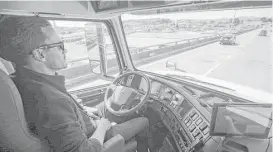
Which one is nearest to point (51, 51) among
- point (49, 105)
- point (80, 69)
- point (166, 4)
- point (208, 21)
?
point (49, 105)

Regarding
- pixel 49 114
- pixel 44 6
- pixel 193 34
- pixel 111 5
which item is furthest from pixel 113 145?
pixel 193 34

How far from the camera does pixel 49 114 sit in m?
1.15

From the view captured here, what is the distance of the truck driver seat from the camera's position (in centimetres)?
109

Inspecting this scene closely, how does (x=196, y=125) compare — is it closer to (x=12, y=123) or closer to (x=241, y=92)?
(x=241, y=92)

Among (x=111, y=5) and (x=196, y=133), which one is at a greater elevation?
(x=111, y=5)

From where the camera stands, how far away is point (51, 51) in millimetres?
1375

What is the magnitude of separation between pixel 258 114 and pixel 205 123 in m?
0.44

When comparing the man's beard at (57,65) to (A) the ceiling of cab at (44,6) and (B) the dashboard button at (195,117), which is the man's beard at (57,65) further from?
(B) the dashboard button at (195,117)

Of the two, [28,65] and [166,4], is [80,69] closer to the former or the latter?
[28,65]

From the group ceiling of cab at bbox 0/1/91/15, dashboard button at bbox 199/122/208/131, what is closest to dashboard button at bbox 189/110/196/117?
dashboard button at bbox 199/122/208/131

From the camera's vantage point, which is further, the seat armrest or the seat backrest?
the seat armrest

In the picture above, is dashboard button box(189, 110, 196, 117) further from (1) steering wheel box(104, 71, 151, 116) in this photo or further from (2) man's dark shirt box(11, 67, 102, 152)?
(2) man's dark shirt box(11, 67, 102, 152)

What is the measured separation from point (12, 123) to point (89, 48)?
1911 mm

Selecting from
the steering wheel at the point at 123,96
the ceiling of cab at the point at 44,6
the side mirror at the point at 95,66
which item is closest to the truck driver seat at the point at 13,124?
the ceiling of cab at the point at 44,6
